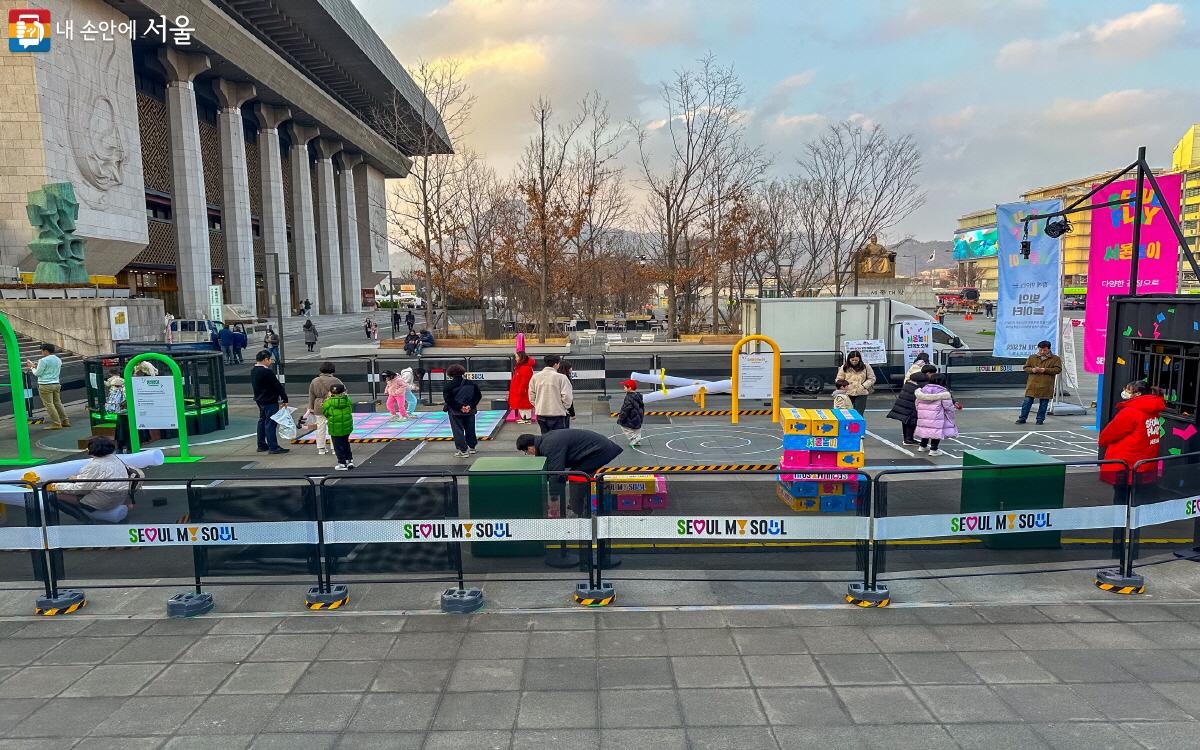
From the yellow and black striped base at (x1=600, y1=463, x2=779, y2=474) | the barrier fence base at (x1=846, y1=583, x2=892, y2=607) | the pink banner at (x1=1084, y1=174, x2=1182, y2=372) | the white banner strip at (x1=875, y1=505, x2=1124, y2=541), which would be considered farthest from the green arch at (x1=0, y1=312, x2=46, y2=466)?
the pink banner at (x1=1084, y1=174, x2=1182, y2=372)

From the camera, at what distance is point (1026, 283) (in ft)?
50.4

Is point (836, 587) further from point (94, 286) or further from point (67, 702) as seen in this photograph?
point (94, 286)

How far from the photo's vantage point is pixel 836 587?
23.6 ft

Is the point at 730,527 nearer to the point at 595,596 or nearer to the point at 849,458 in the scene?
the point at 595,596

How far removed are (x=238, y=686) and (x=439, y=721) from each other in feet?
5.77

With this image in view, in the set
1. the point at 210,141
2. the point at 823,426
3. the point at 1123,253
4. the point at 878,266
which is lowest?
the point at 823,426

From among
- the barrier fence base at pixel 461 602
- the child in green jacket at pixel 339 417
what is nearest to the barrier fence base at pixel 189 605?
the barrier fence base at pixel 461 602

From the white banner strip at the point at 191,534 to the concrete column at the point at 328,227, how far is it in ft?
219

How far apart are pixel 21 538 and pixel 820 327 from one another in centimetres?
1799

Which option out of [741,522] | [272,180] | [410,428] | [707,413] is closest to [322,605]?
[741,522]

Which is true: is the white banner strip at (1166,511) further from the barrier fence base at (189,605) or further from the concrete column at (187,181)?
the concrete column at (187,181)

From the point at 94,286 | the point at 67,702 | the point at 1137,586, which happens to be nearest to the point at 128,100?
the point at 94,286

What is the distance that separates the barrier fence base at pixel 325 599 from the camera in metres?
6.89

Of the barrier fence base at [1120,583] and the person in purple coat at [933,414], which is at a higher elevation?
the person in purple coat at [933,414]
